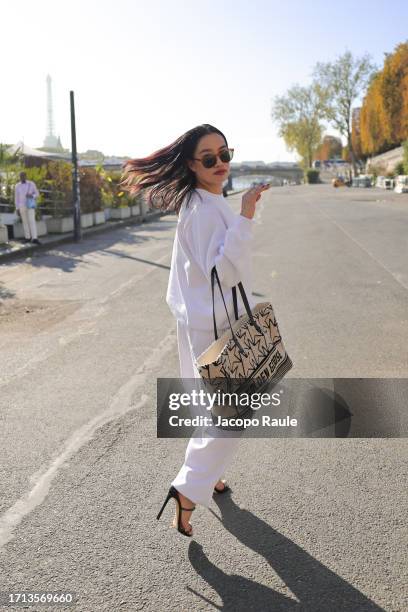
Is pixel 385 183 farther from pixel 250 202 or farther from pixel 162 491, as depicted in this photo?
pixel 250 202

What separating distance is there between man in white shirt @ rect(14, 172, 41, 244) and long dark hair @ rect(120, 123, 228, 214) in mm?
13277

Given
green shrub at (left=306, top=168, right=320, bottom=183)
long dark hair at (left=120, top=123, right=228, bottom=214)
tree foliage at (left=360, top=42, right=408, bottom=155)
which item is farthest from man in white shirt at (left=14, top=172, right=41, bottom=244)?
green shrub at (left=306, top=168, right=320, bottom=183)

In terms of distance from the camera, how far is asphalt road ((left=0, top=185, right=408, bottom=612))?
2.54 m

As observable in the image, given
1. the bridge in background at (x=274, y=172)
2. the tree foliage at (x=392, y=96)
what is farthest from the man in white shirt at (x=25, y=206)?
the bridge in background at (x=274, y=172)

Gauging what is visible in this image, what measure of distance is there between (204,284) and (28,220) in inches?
555

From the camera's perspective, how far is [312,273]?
34.5 feet

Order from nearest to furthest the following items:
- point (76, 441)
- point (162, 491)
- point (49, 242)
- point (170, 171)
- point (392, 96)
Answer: point (170, 171) → point (162, 491) → point (76, 441) → point (49, 242) → point (392, 96)

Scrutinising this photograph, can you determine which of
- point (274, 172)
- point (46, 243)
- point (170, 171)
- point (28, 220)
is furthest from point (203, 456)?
point (274, 172)

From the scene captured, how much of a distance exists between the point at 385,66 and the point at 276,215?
180 feet

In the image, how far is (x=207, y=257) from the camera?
2568mm

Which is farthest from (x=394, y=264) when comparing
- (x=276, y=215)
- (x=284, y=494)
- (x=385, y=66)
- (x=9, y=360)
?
(x=385, y=66)

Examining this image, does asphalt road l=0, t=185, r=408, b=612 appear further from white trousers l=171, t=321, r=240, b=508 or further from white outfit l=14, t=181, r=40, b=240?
white outfit l=14, t=181, r=40, b=240

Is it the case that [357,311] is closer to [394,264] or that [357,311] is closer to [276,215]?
[394,264]

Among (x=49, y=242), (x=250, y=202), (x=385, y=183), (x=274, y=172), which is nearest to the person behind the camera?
(x=250, y=202)
